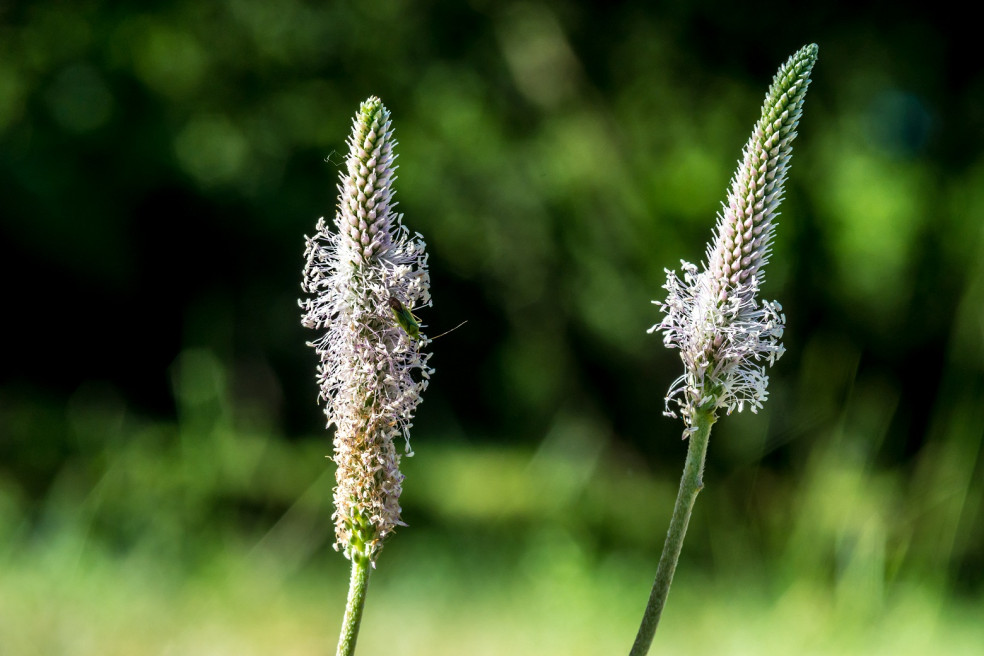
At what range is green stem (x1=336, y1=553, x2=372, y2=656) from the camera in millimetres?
1915

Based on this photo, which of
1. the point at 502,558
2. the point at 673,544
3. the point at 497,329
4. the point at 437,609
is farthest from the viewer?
the point at 497,329

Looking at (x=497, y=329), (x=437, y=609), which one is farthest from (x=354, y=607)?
(x=497, y=329)

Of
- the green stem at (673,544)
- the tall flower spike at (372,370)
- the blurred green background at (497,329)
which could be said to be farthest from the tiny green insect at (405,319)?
the blurred green background at (497,329)

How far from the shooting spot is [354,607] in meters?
1.94

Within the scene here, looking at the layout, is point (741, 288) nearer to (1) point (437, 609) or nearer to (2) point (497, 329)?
(1) point (437, 609)

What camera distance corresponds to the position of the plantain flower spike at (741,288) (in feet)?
5.98

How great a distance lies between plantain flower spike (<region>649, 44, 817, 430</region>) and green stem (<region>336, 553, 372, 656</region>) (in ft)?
2.13

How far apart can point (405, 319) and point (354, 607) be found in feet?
1.77

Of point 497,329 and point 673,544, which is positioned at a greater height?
point 497,329

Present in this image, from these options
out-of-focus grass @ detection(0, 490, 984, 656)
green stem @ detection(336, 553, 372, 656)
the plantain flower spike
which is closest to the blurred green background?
out-of-focus grass @ detection(0, 490, 984, 656)

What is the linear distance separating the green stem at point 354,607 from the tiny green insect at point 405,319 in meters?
0.43

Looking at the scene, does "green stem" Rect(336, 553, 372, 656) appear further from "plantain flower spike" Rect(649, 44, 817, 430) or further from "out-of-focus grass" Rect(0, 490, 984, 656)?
"out-of-focus grass" Rect(0, 490, 984, 656)

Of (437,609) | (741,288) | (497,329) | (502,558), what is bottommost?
(741,288)

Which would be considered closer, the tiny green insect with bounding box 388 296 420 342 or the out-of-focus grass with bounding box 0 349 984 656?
the tiny green insect with bounding box 388 296 420 342
